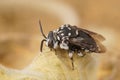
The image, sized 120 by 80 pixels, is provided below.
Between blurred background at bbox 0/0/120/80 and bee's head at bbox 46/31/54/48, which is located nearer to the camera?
bee's head at bbox 46/31/54/48

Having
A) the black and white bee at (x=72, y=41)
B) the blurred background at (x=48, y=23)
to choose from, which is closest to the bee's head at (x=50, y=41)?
the black and white bee at (x=72, y=41)

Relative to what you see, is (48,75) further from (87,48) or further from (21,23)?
(21,23)

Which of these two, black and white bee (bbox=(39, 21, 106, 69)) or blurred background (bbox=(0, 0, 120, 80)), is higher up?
black and white bee (bbox=(39, 21, 106, 69))

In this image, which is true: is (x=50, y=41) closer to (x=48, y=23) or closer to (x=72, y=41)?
(x=72, y=41)

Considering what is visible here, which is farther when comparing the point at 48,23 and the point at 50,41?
the point at 48,23

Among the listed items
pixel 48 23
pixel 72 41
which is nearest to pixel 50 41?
pixel 72 41

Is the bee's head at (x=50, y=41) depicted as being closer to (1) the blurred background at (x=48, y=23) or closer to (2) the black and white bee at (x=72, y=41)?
(2) the black and white bee at (x=72, y=41)

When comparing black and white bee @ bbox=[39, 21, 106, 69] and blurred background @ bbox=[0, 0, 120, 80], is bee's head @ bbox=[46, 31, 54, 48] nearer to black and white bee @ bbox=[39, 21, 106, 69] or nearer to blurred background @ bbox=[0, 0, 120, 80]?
black and white bee @ bbox=[39, 21, 106, 69]

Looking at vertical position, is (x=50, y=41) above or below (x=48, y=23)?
above

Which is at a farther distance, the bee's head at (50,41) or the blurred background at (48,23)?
the blurred background at (48,23)

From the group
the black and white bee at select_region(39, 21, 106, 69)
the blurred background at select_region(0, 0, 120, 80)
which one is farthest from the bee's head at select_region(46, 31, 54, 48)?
the blurred background at select_region(0, 0, 120, 80)
